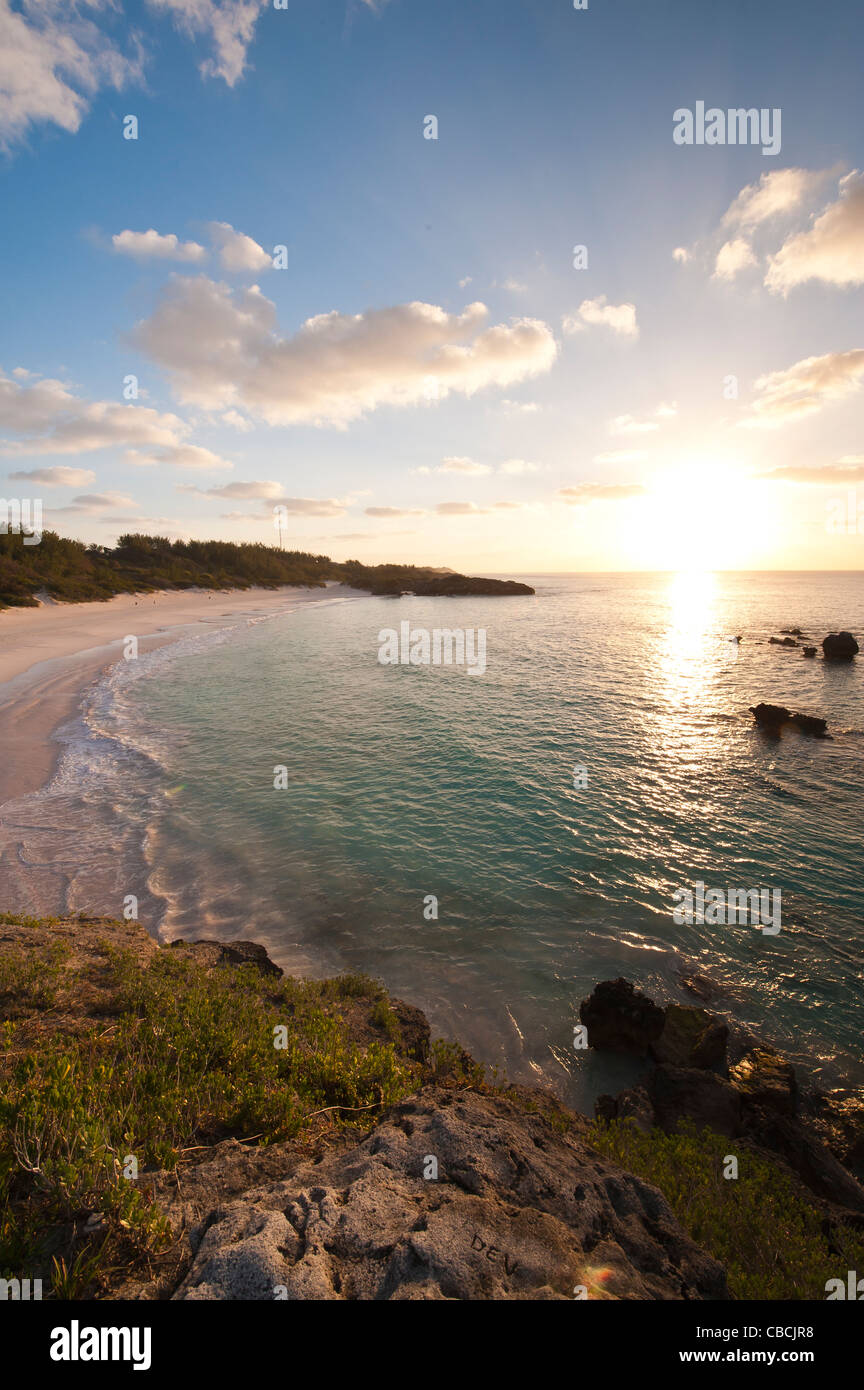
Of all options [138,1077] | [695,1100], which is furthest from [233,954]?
[695,1100]

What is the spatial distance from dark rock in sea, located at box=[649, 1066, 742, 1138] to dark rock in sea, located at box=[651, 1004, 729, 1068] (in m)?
0.34

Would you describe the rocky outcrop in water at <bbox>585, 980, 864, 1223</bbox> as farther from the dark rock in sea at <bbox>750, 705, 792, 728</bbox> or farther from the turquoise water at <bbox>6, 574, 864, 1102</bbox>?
the dark rock in sea at <bbox>750, 705, 792, 728</bbox>

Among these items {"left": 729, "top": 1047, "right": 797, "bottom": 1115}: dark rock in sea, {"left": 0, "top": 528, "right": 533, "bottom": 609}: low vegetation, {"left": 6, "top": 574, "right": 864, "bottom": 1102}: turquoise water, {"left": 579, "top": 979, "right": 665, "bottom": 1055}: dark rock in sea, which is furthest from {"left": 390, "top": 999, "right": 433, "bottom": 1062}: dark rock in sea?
{"left": 0, "top": 528, "right": 533, "bottom": 609}: low vegetation

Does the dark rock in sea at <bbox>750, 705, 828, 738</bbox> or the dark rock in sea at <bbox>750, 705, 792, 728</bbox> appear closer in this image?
the dark rock in sea at <bbox>750, 705, 828, 738</bbox>

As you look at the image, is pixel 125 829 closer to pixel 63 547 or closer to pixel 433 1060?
pixel 433 1060

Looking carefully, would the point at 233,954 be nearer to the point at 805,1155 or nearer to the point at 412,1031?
the point at 412,1031

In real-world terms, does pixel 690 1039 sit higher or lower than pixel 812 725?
lower

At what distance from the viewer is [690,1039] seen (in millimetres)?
8953

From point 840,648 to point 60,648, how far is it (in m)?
61.5

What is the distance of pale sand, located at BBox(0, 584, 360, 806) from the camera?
21.0 meters
